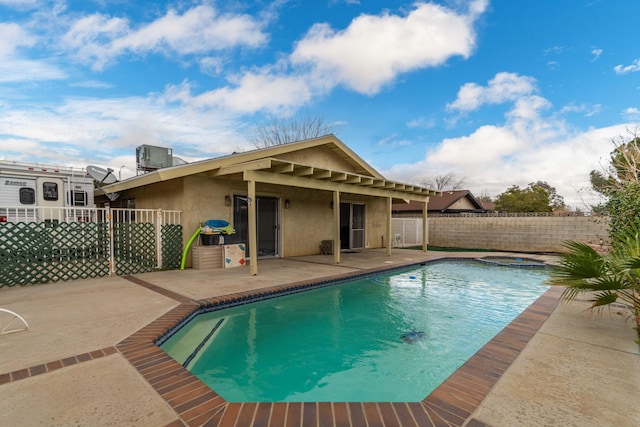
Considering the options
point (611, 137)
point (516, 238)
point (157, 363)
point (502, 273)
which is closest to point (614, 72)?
point (611, 137)

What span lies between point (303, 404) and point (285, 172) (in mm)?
6712

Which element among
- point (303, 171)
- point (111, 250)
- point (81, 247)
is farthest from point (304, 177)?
point (81, 247)

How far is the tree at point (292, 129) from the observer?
93.5 feet

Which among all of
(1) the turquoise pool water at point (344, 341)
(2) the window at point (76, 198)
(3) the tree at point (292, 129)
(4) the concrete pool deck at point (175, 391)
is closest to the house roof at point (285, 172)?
(2) the window at point (76, 198)

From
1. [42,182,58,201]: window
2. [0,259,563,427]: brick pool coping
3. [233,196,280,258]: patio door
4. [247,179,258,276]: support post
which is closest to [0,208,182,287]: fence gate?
[42,182,58,201]: window

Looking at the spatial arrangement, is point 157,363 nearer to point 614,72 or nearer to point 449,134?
point 614,72

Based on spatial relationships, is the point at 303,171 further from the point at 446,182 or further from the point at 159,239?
the point at 446,182

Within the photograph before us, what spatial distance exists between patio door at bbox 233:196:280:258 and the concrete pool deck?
5276 mm

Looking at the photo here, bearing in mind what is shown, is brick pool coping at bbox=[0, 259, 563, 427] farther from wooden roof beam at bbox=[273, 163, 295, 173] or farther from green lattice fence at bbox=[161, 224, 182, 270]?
green lattice fence at bbox=[161, 224, 182, 270]

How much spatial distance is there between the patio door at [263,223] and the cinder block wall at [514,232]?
10.3 meters

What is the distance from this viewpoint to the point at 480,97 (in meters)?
15.6

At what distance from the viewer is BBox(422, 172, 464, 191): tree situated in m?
45.3

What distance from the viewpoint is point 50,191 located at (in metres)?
9.61

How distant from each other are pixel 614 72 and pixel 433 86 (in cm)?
694
